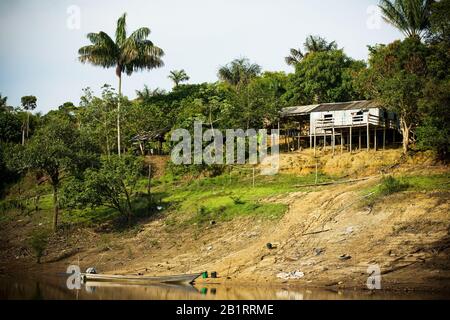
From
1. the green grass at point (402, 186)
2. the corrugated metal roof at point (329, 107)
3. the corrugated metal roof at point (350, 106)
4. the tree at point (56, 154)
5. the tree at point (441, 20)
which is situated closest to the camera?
the green grass at point (402, 186)

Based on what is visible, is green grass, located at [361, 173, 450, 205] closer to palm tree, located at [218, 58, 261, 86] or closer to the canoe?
the canoe

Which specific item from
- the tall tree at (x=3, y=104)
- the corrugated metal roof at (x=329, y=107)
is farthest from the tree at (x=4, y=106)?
the corrugated metal roof at (x=329, y=107)

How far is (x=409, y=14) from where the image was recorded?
54125 mm

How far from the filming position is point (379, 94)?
5097cm

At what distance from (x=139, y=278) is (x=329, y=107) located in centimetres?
3080

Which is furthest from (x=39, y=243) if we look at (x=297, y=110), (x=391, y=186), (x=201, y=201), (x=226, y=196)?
(x=297, y=110)

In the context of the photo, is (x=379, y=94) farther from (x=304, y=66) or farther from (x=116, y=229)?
(x=116, y=229)

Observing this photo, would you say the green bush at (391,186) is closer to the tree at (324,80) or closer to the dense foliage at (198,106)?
the dense foliage at (198,106)

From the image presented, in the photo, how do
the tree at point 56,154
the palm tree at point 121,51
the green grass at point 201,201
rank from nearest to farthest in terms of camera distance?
the green grass at point 201,201 < the tree at point 56,154 < the palm tree at point 121,51

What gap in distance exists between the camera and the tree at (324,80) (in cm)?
6488

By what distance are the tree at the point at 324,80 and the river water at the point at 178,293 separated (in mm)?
36656

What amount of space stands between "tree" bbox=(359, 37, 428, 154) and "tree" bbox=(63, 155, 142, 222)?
19730 mm

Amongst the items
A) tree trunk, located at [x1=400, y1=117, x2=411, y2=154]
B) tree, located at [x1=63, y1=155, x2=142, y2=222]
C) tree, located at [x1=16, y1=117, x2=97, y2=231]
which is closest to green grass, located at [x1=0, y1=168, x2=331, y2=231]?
tree, located at [x1=63, y1=155, x2=142, y2=222]

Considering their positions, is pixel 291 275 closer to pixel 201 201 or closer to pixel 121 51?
pixel 201 201
